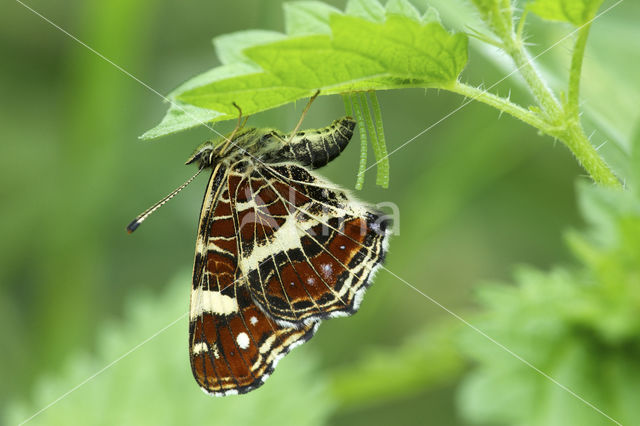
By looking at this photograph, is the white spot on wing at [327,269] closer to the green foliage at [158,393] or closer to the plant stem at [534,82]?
the plant stem at [534,82]

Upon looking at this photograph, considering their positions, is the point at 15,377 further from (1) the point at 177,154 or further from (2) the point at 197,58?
(2) the point at 197,58

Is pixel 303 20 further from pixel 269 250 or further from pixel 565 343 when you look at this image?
pixel 565 343

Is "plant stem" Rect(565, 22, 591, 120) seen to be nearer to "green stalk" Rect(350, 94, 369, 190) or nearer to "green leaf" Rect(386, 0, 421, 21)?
"green leaf" Rect(386, 0, 421, 21)

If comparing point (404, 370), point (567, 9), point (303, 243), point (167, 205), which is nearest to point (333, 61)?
point (567, 9)

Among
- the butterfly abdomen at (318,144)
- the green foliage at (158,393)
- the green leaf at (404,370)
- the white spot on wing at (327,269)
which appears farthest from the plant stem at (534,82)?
the green foliage at (158,393)

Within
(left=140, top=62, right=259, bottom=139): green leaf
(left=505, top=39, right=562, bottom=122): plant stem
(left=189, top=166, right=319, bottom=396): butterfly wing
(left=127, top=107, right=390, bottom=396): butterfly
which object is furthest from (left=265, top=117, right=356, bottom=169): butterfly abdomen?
(left=505, top=39, right=562, bottom=122): plant stem
